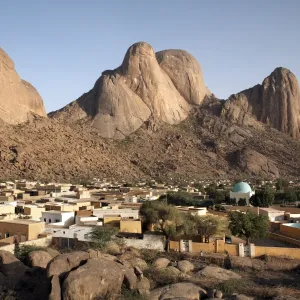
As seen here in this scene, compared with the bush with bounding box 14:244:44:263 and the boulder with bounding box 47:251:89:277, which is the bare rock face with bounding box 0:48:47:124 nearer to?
the bush with bounding box 14:244:44:263

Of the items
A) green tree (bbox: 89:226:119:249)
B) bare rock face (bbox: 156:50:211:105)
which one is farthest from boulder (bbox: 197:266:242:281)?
bare rock face (bbox: 156:50:211:105)

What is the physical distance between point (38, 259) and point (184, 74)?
108 meters

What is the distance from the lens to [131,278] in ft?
47.5

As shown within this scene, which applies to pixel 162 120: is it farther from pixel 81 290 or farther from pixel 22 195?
pixel 81 290

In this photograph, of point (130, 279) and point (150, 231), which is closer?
point (130, 279)

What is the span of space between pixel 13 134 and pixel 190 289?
65017 mm

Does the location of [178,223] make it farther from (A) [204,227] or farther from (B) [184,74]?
(B) [184,74]

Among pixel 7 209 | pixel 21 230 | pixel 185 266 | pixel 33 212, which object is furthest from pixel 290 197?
pixel 21 230

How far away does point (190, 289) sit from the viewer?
14797 millimetres

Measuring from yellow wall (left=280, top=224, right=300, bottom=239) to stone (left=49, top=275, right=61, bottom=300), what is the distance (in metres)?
17.5

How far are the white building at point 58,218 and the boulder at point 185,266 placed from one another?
10958 mm

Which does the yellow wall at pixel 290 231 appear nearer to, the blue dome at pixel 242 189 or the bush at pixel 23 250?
the bush at pixel 23 250


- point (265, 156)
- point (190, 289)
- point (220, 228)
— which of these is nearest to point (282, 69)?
point (265, 156)

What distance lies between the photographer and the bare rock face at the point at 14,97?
82.2 metres
